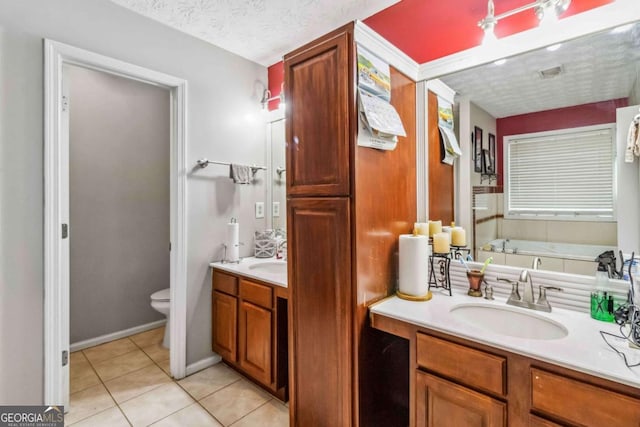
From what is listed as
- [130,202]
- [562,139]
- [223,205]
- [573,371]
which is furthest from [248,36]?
[573,371]

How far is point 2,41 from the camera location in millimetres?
1547

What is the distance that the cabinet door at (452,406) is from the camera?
1.04 metres

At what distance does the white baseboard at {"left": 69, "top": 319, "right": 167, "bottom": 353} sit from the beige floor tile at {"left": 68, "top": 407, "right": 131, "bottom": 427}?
1118 mm

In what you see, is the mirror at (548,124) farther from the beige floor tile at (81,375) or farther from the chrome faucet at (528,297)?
the beige floor tile at (81,375)

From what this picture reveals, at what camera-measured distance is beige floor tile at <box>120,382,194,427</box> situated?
1808 mm

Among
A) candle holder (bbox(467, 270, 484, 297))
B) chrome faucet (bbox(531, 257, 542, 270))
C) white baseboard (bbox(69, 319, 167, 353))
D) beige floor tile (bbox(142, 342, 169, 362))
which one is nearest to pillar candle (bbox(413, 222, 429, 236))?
candle holder (bbox(467, 270, 484, 297))

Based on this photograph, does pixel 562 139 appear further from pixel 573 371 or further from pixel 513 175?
pixel 573 371

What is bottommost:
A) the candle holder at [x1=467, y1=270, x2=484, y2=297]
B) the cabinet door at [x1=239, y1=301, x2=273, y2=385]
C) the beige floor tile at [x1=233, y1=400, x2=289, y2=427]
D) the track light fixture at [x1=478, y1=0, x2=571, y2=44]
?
the beige floor tile at [x1=233, y1=400, x2=289, y2=427]

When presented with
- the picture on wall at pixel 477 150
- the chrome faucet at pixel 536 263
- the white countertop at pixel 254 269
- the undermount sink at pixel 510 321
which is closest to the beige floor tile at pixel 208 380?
the white countertop at pixel 254 269

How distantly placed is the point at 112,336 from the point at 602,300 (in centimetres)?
357

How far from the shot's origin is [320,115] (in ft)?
4.72

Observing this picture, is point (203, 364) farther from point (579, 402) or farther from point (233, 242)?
point (579, 402)

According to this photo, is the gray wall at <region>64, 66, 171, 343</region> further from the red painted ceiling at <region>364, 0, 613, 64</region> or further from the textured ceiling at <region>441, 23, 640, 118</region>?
the textured ceiling at <region>441, 23, 640, 118</region>

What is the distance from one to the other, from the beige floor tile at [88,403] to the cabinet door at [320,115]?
6.02 feet
